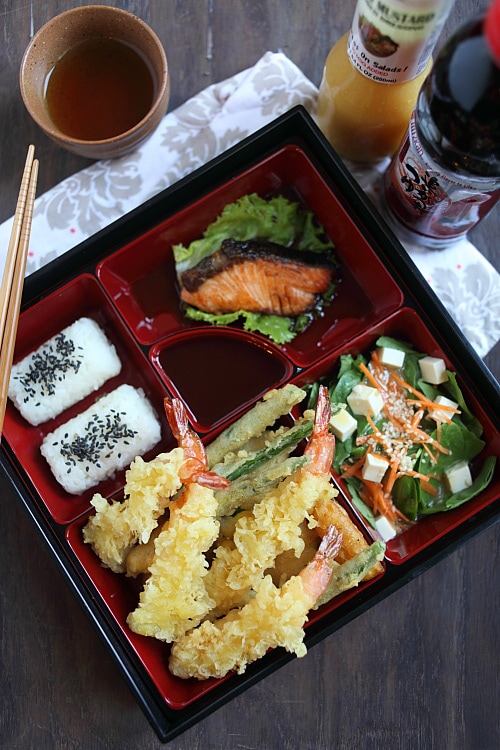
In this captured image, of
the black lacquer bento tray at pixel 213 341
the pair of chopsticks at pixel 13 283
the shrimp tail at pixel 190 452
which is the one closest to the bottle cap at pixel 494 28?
the black lacquer bento tray at pixel 213 341

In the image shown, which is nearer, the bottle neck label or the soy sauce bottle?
the soy sauce bottle

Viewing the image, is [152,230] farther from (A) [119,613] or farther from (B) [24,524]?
(A) [119,613]

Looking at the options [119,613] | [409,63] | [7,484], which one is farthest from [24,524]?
[409,63]

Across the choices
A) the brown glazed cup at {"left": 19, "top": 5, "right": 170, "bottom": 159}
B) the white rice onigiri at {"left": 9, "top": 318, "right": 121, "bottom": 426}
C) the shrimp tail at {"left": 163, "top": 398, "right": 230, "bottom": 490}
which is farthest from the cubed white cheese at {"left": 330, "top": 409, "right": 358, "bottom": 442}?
the brown glazed cup at {"left": 19, "top": 5, "right": 170, "bottom": 159}

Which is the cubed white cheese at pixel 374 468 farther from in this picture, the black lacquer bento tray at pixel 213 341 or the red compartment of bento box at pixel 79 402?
the red compartment of bento box at pixel 79 402

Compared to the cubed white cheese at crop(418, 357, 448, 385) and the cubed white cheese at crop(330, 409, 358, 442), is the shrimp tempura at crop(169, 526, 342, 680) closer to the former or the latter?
the cubed white cheese at crop(330, 409, 358, 442)

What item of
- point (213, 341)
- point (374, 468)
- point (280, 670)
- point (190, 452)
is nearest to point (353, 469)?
point (374, 468)

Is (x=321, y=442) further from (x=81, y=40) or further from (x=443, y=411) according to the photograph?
(x=81, y=40)
